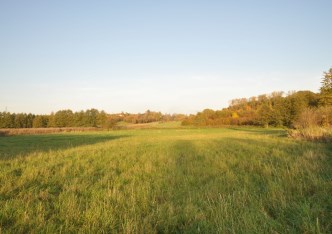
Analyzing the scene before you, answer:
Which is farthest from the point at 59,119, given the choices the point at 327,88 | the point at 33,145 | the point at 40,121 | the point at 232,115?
the point at 327,88

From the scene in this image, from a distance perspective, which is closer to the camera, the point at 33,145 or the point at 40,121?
the point at 33,145

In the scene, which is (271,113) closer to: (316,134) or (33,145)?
(316,134)

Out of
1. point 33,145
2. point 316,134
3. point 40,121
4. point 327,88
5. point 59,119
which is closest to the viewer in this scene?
point 316,134

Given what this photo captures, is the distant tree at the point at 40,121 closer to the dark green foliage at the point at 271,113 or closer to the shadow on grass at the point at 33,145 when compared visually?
the dark green foliage at the point at 271,113

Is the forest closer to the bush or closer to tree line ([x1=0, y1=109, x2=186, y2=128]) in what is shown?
tree line ([x1=0, y1=109, x2=186, y2=128])

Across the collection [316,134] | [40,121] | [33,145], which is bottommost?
[33,145]

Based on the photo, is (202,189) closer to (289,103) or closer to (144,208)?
(144,208)

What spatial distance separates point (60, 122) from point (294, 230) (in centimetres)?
12765

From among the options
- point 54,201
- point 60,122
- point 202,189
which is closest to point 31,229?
point 54,201

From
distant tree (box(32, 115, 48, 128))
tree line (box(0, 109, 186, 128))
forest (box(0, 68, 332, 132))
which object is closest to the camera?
forest (box(0, 68, 332, 132))

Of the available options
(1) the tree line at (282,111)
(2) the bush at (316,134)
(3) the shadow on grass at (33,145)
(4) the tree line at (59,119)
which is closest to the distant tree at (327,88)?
(1) the tree line at (282,111)

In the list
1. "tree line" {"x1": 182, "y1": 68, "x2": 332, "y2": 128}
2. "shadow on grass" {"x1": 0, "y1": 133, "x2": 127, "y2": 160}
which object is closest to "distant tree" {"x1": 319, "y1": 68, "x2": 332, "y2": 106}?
"tree line" {"x1": 182, "y1": 68, "x2": 332, "y2": 128}

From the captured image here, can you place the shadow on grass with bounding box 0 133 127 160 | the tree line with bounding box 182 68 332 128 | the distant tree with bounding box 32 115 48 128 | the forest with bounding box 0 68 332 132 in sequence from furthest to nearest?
the distant tree with bounding box 32 115 48 128
the forest with bounding box 0 68 332 132
the tree line with bounding box 182 68 332 128
the shadow on grass with bounding box 0 133 127 160

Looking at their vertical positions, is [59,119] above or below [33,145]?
above
